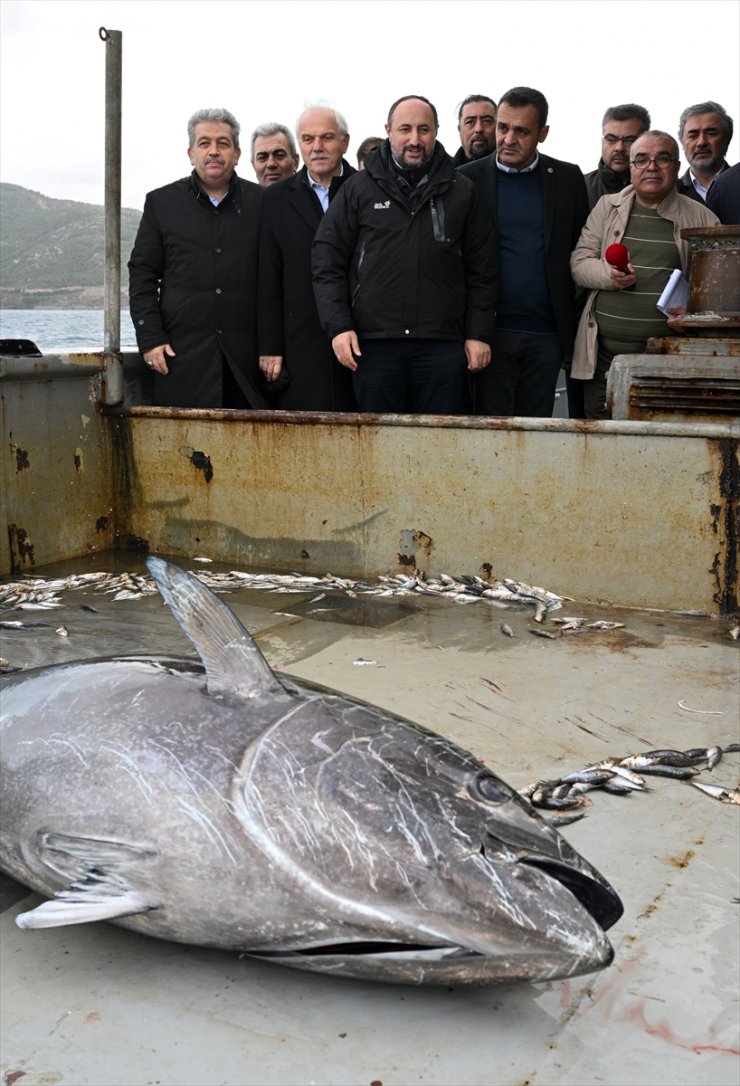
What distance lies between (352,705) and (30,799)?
782 millimetres

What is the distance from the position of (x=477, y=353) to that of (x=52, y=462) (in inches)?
113

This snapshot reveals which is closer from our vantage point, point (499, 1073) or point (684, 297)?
point (499, 1073)

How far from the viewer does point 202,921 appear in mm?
2486

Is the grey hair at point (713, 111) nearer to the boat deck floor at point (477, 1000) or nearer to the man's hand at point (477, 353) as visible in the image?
the man's hand at point (477, 353)

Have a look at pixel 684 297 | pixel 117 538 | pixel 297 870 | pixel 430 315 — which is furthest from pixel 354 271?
pixel 297 870

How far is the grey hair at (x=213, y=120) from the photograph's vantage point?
752 cm

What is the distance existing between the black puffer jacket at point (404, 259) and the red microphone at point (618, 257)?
0.70 meters

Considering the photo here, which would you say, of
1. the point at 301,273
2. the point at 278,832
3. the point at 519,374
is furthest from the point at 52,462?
the point at 278,832

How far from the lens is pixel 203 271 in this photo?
301 inches

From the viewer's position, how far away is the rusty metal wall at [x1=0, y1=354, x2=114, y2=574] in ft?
24.1

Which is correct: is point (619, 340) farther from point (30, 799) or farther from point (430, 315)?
point (30, 799)

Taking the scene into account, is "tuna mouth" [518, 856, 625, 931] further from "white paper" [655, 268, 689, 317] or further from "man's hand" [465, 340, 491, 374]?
"white paper" [655, 268, 689, 317]

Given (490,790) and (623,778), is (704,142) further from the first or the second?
(490,790)

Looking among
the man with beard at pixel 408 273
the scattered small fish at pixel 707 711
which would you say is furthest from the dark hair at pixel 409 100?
the scattered small fish at pixel 707 711
